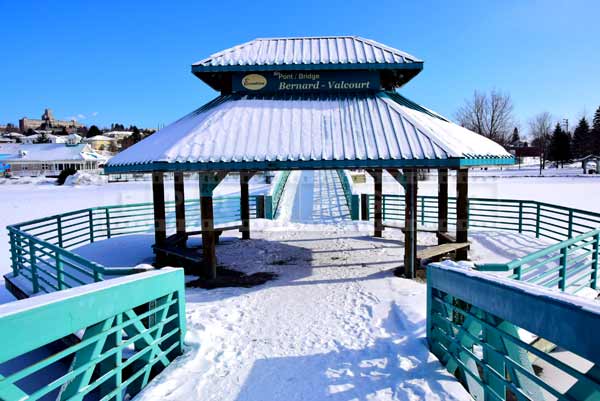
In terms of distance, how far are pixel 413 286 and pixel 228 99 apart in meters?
6.07

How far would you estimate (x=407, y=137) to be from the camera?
7.71 metres

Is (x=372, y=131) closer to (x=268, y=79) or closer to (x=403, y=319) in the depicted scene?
(x=268, y=79)

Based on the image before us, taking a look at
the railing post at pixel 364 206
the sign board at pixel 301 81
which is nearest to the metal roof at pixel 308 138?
the sign board at pixel 301 81

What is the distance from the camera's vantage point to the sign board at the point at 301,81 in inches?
380

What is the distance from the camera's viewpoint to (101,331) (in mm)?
3434

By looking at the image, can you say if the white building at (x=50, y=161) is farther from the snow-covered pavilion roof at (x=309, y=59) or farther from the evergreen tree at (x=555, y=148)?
the evergreen tree at (x=555, y=148)

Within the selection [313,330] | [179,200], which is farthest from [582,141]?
[313,330]

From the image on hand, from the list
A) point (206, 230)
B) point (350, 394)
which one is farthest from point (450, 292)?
point (206, 230)

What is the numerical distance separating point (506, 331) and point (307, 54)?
851cm

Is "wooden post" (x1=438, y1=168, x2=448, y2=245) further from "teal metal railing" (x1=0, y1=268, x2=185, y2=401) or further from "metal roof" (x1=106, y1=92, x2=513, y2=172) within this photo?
"teal metal railing" (x1=0, y1=268, x2=185, y2=401)

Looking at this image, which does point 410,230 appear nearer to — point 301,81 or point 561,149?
point 301,81

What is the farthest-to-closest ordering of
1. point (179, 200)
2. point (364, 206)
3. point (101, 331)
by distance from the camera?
point (364, 206), point (179, 200), point (101, 331)

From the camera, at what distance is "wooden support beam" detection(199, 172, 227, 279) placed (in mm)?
7867

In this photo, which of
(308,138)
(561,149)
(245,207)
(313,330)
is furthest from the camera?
(561,149)
